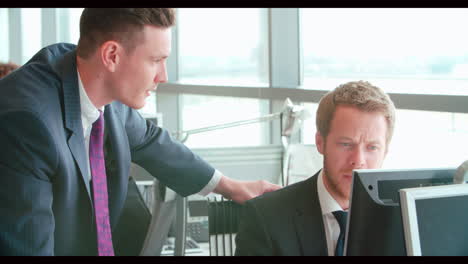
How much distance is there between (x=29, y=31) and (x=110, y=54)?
7.49 metres

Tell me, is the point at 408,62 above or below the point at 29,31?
below

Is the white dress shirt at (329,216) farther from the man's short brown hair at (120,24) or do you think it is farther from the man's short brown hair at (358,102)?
the man's short brown hair at (120,24)

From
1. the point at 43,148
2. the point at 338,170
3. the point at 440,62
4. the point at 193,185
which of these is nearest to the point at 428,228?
the point at 338,170

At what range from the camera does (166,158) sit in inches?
83.7

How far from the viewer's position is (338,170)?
1582 mm

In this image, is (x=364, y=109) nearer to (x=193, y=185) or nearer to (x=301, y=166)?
(x=301, y=166)

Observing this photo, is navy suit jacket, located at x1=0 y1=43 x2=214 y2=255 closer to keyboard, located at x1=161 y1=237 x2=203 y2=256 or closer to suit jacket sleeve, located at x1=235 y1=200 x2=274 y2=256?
suit jacket sleeve, located at x1=235 y1=200 x2=274 y2=256

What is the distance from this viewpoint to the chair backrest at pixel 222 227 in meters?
1.71

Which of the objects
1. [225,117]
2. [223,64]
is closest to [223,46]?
[223,64]

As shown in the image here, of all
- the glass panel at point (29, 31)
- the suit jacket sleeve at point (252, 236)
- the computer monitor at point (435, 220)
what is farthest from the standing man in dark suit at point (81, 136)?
the glass panel at point (29, 31)

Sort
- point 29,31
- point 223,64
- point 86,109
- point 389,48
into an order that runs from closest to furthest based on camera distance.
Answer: point 86,109, point 389,48, point 223,64, point 29,31

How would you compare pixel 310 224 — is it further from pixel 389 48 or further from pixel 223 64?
pixel 223 64

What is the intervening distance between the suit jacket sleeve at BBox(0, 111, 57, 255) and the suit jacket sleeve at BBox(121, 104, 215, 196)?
1.73 feet

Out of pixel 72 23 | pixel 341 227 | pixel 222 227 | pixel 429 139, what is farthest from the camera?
pixel 72 23
